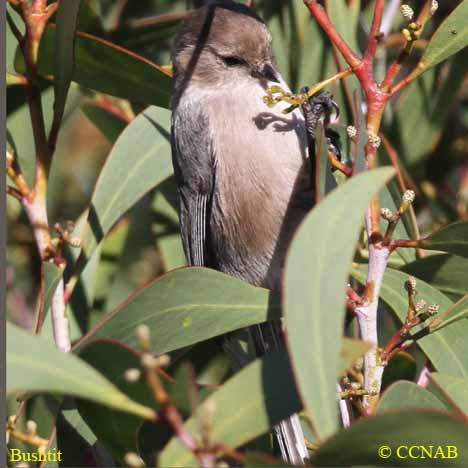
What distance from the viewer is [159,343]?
2.09 meters

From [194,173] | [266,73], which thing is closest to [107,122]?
[194,173]

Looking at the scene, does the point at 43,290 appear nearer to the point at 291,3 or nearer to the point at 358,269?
the point at 358,269

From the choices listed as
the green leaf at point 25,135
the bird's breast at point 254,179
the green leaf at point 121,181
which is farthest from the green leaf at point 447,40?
the green leaf at point 25,135

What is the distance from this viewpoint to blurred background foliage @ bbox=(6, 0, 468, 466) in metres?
2.51

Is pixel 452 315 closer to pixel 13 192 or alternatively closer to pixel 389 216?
pixel 389 216

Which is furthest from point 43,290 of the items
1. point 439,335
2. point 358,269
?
point 439,335

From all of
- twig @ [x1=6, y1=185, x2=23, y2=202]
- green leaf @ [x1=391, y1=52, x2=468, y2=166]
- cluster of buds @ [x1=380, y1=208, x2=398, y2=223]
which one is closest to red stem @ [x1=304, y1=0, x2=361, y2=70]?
cluster of buds @ [x1=380, y1=208, x2=398, y2=223]

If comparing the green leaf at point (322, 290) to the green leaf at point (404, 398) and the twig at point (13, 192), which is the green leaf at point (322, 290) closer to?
the green leaf at point (404, 398)

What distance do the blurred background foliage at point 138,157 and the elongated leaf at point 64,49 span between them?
316 mm

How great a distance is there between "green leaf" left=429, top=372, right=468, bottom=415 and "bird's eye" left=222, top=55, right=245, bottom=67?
4.92 feet

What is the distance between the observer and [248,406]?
1575mm

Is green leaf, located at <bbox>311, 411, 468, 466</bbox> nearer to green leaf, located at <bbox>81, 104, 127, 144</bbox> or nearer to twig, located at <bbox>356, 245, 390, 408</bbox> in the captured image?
twig, located at <bbox>356, 245, 390, 408</bbox>

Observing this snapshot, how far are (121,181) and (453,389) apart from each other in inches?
54.3

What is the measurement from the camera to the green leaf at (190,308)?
204 centimetres
